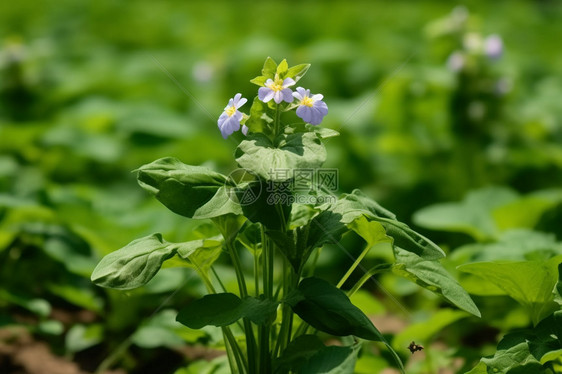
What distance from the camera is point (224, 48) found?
16.1 feet

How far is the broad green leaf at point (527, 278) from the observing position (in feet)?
4.50

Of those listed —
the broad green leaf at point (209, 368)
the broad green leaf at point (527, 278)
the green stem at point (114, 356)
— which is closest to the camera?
the broad green leaf at point (527, 278)

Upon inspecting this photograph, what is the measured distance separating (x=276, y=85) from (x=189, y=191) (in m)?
0.27

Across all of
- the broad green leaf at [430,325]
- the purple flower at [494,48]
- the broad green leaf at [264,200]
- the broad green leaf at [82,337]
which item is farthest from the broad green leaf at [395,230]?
the purple flower at [494,48]

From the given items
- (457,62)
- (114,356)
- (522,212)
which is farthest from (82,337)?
(457,62)

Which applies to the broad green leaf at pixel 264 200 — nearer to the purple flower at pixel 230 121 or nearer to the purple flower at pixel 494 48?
the purple flower at pixel 230 121

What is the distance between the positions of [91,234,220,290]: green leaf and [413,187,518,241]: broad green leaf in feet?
3.81

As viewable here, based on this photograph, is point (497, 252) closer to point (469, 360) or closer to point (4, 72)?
point (469, 360)

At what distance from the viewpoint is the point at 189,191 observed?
1270 mm

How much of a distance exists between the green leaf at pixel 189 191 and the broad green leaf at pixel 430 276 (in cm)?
35

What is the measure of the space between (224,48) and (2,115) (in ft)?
6.00

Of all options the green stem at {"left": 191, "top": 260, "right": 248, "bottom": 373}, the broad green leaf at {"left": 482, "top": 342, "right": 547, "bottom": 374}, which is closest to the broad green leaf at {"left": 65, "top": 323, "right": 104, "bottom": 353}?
the green stem at {"left": 191, "top": 260, "right": 248, "bottom": 373}

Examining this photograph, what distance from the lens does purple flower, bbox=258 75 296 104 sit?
4.12ft

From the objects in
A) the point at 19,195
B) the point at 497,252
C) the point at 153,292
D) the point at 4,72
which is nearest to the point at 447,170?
the point at 497,252
